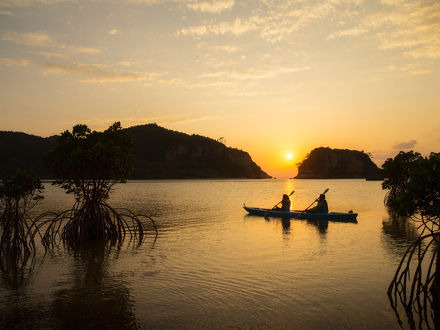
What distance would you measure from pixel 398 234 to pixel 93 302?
1977 cm

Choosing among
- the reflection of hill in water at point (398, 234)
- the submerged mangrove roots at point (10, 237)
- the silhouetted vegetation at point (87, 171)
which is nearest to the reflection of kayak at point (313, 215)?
the reflection of hill in water at point (398, 234)

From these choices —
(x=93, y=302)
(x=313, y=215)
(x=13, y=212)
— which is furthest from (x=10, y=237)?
(x=313, y=215)

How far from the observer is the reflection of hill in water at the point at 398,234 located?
18.6 metres

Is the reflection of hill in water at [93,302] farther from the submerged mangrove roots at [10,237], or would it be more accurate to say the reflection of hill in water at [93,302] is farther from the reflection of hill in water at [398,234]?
the reflection of hill in water at [398,234]

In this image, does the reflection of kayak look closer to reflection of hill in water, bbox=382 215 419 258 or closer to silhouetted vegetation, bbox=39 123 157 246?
reflection of hill in water, bbox=382 215 419 258

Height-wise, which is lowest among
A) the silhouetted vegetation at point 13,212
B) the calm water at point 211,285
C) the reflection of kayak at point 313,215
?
the calm water at point 211,285

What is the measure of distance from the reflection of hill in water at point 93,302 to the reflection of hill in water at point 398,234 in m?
12.8

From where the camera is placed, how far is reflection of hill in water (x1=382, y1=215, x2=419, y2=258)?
61.1 ft

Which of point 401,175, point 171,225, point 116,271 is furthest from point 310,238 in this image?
point 401,175

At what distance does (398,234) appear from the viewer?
23109 millimetres

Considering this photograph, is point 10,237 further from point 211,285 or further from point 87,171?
point 211,285

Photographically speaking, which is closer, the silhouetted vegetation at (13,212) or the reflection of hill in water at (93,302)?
the reflection of hill in water at (93,302)

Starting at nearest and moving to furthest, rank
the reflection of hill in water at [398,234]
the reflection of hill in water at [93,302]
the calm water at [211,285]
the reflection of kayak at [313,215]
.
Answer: the reflection of hill in water at [93,302]
the calm water at [211,285]
the reflection of hill in water at [398,234]
the reflection of kayak at [313,215]

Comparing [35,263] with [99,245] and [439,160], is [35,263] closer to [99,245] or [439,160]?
[99,245]
